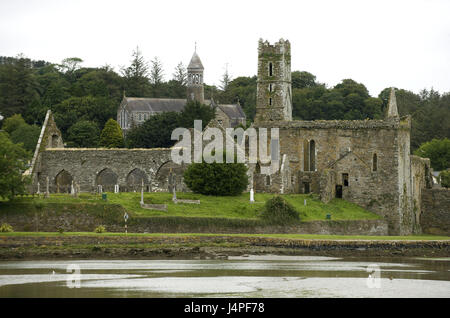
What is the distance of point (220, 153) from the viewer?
5881 cm

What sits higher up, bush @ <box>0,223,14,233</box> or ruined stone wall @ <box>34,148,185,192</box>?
ruined stone wall @ <box>34,148,185,192</box>

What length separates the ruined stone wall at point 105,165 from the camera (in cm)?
6300

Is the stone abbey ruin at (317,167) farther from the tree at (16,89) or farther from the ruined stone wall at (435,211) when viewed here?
the tree at (16,89)

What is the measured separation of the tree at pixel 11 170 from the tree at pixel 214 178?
408 inches

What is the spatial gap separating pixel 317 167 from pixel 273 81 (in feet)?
24.9

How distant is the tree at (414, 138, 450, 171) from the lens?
96.1 metres

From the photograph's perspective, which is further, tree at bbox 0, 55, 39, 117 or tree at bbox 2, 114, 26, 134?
tree at bbox 0, 55, 39, 117

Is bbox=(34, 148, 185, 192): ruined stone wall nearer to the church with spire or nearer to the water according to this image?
the water

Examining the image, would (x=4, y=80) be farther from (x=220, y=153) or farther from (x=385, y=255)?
(x=385, y=255)

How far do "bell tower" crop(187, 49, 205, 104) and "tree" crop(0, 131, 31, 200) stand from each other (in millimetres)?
69617

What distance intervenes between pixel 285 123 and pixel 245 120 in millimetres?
56754

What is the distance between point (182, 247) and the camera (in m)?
49.1

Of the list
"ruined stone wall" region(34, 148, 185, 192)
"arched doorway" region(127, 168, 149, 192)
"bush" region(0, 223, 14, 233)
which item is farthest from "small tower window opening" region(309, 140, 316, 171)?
"bush" region(0, 223, 14, 233)
